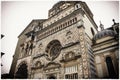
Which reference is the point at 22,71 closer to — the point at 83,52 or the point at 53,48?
the point at 53,48

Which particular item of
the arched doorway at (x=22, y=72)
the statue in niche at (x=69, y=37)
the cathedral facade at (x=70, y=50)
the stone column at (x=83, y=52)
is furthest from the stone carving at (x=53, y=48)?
the arched doorway at (x=22, y=72)

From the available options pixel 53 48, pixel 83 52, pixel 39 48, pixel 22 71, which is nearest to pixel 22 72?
pixel 22 71

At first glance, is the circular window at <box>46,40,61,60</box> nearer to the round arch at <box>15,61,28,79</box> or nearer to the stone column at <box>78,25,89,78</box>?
the stone column at <box>78,25,89,78</box>

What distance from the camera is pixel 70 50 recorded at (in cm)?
1598

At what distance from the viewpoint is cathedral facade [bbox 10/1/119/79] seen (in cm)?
1425

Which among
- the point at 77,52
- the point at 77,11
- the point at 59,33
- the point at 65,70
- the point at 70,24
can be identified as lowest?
the point at 65,70

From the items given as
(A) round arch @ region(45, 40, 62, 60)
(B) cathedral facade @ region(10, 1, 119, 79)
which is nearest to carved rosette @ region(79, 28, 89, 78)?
(B) cathedral facade @ region(10, 1, 119, 79)

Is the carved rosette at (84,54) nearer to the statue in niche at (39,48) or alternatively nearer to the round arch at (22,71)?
the statue in niche at (39,48)

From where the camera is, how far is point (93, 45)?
54.3 feet

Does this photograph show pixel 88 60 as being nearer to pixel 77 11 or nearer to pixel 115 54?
pixel 115 54

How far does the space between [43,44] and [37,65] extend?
375 centimetres

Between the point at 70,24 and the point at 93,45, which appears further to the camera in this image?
the point at 70,24

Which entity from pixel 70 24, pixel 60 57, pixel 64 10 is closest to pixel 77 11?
pixel 70 24

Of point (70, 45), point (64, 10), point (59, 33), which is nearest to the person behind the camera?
point (70, 45)
